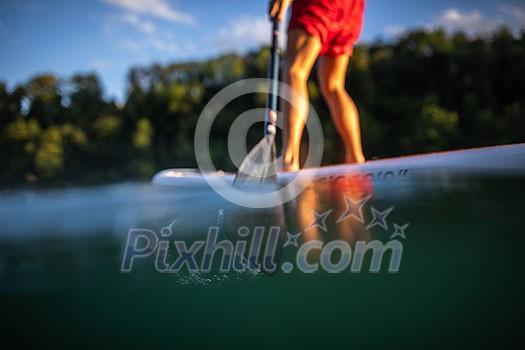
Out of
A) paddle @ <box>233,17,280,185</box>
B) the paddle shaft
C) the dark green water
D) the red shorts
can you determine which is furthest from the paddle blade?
the red shorts

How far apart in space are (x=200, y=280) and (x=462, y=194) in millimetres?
424

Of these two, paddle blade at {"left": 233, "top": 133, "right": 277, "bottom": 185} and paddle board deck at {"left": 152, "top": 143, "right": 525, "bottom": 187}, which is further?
paddle blade at {"left": 233, "top": 133, "right": 277, "bottom": 185}

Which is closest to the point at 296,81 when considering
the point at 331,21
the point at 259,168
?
the point at 331,21

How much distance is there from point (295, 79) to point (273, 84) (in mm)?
→ 96

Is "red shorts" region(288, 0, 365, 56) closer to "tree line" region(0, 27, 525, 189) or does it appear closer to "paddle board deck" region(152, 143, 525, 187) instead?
"paddle board deck" region(152, 143, 525, 187)

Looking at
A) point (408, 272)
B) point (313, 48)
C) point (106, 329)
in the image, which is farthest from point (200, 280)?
point (313, 48)

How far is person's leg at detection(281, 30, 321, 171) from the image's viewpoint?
3.66 ft

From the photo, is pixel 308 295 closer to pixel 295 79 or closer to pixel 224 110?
pixel 295 79

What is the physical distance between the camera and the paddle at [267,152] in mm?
832

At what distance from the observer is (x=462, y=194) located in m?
0.55

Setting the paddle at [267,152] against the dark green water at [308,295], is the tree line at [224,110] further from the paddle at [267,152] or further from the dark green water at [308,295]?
the dark green water at [308,295]

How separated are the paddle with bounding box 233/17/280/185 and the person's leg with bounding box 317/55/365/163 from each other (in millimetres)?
213

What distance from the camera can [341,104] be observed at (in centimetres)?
129

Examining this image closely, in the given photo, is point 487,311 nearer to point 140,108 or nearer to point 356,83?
point 356,83
